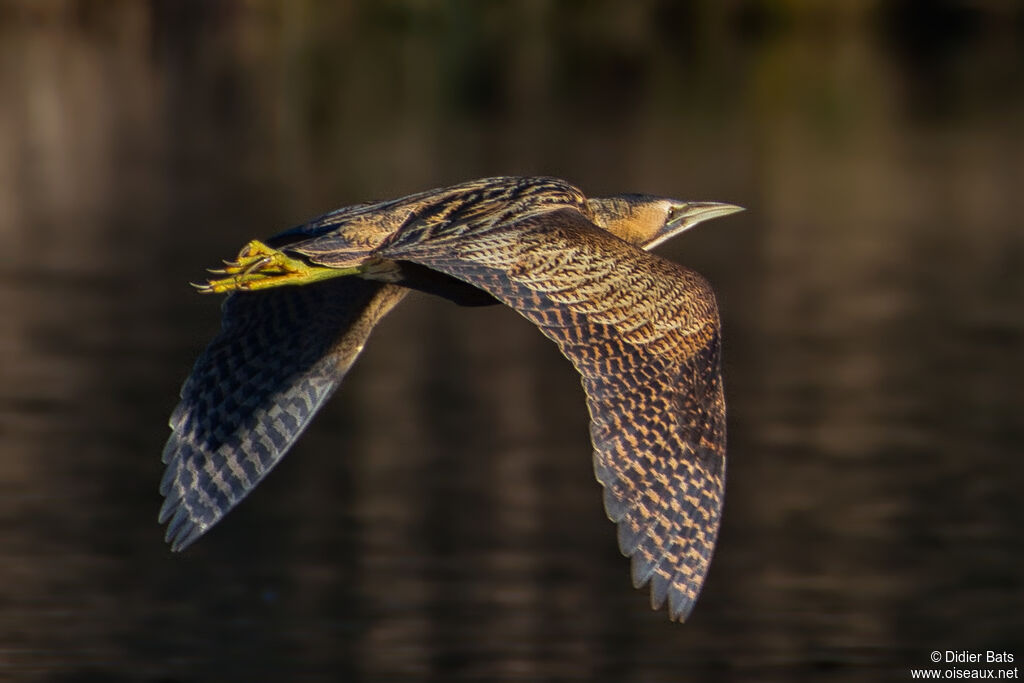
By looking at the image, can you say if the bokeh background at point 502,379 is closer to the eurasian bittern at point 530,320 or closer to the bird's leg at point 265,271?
the eurasian bittern at point 530,320

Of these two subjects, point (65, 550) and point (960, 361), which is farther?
point (960, 361)

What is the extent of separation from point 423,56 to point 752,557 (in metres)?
18.3

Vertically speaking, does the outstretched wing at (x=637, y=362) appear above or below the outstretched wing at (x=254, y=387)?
above

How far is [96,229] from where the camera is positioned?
1598cm

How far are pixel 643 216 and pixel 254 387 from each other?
3.69 feet

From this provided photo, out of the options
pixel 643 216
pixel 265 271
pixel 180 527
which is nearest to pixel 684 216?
pixel 643 216

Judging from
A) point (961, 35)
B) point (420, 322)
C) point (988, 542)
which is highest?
point (988, 542)

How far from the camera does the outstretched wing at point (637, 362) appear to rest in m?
4.45

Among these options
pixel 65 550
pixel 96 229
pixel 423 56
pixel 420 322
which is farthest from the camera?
pixel 423 56

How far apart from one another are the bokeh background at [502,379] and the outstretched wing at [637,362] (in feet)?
6.55

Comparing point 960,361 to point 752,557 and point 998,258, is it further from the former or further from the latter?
point 752,557

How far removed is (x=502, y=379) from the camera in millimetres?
11219

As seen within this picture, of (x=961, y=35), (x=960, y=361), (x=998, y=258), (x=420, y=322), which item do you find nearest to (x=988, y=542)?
(x=960, y=361)

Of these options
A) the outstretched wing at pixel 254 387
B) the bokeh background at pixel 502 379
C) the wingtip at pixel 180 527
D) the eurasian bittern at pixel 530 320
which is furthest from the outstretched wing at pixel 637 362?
the bokeh background at pixel 502 379
